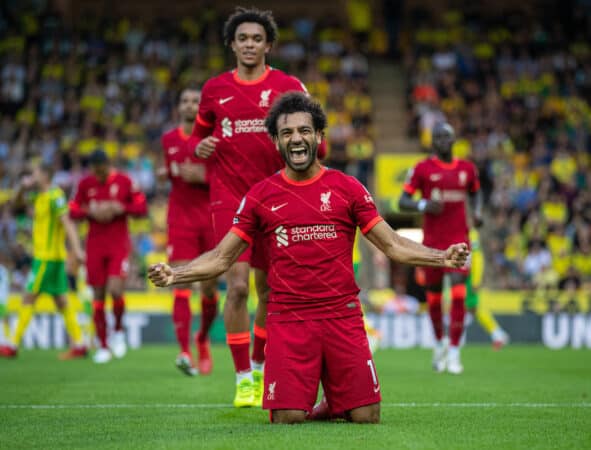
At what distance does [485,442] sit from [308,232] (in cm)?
172

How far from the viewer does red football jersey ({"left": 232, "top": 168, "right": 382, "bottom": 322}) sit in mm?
6594

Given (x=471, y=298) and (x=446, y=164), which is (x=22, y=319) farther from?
(x=471, y=298)

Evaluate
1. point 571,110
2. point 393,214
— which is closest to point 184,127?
point 393,214

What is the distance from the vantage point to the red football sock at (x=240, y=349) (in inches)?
303

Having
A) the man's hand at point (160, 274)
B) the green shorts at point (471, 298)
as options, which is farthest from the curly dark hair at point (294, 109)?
the green shorts at point (471, 298)

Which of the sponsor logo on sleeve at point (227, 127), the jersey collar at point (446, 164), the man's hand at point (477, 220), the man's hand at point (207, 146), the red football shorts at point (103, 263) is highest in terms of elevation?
the sponsor logo on sleeve at point (227, 127)

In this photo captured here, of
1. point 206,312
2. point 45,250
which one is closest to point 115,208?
point 45,250

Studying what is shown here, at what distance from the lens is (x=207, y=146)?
309 inches

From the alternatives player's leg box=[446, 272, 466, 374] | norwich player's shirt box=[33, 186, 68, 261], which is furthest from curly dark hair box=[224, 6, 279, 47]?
norwich player's shirt box=[33, 186, 68, 261]

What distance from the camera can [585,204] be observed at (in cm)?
2278

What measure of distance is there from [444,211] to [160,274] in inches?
246

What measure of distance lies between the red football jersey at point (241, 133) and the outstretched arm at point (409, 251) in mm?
1534

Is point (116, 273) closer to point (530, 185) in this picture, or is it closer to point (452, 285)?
point (452, 285)

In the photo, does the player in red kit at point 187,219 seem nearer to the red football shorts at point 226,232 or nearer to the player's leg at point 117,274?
the player's leg at point 117,274
